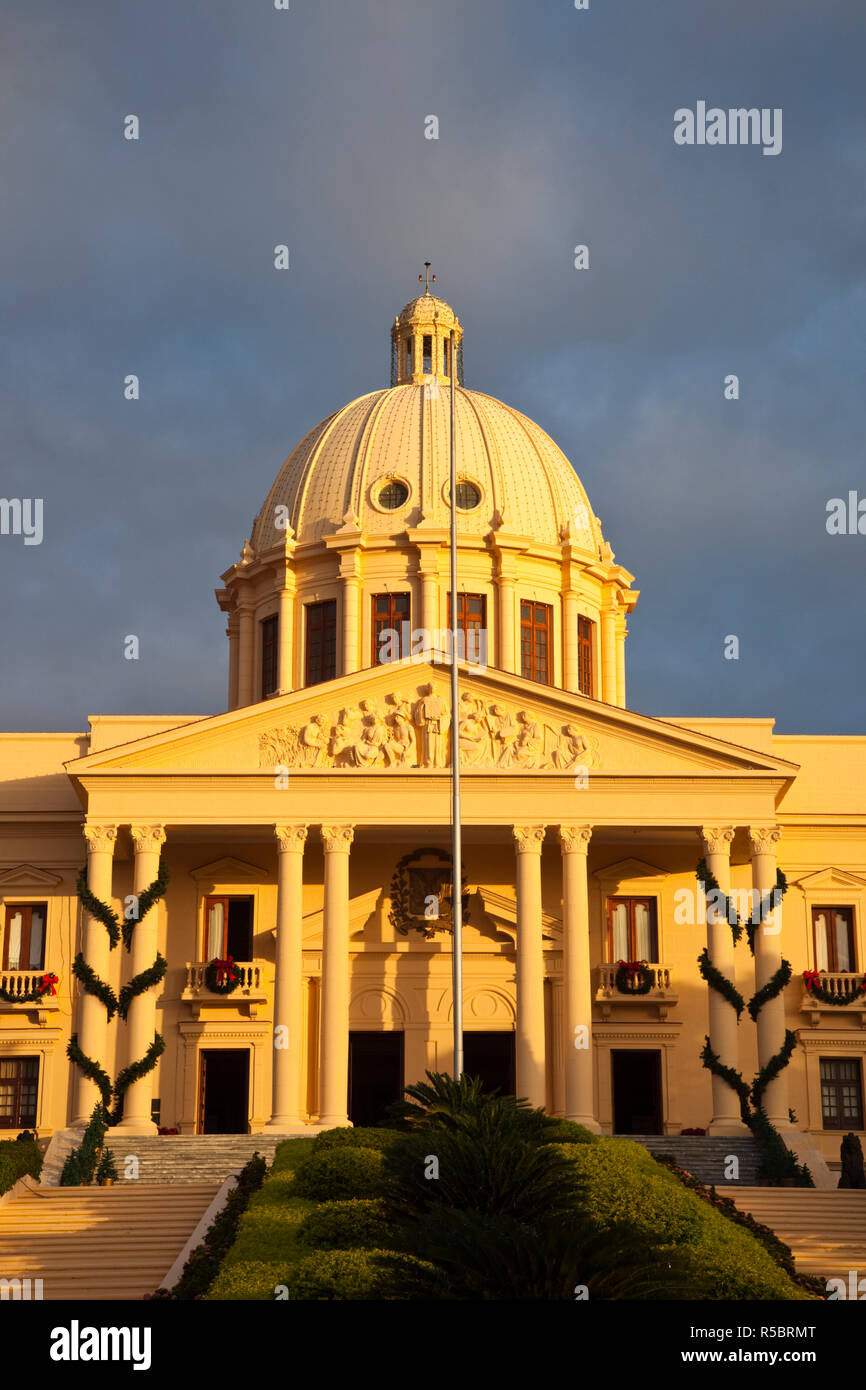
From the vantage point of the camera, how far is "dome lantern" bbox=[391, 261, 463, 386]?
2591 inches

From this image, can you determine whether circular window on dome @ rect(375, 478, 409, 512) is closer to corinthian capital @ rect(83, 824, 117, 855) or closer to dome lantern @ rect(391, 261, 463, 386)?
dome lantern @ rect(391, 261, 463, 386)

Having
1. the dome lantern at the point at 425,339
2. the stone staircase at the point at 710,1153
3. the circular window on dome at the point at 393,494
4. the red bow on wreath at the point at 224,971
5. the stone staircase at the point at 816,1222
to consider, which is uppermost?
the dome lantern at the point at 425,339

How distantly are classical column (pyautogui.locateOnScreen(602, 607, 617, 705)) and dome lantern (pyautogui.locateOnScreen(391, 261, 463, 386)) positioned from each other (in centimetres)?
1107

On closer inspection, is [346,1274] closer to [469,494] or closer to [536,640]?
[536,640]

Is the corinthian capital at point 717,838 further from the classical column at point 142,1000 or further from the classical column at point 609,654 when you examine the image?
the classical column at point 609,654

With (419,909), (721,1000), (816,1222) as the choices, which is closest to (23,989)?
(419,909)

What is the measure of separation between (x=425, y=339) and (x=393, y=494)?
9.16 metres

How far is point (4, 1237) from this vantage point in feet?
103

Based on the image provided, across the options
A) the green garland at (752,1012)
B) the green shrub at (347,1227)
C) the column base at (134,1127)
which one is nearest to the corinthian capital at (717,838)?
the green garland at (752,1012)

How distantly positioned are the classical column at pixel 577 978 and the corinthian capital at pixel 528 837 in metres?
0.57

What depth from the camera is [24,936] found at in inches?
1935

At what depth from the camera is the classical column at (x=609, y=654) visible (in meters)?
60.1
